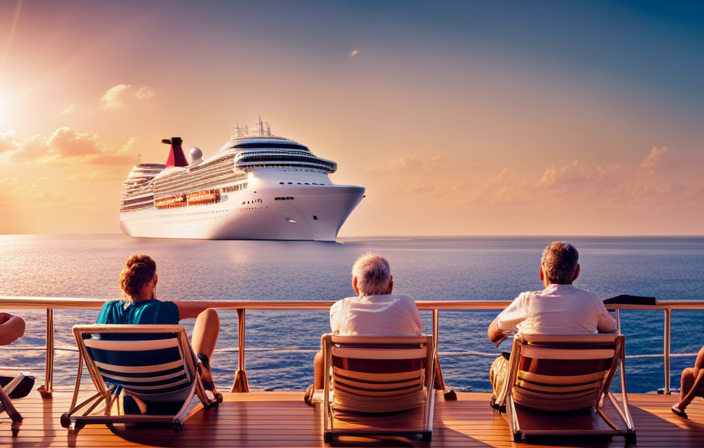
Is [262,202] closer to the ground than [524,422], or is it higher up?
higher up

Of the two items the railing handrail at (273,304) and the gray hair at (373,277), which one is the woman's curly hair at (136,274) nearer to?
the railing handrail at (273,304)

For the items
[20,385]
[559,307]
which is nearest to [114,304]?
[20,385]

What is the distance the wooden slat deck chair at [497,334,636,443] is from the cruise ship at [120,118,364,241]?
46112 millimetres

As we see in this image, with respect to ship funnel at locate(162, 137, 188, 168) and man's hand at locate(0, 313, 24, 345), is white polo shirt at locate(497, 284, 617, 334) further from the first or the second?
ship funnel at locate(162, 137, 188, 168)

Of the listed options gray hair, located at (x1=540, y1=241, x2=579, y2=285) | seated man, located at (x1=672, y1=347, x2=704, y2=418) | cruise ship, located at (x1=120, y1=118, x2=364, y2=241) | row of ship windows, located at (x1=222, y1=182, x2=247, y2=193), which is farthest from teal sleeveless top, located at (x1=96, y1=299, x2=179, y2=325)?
row of ship windows, located at (x1=222, y1=182, x2=247, y2=193)

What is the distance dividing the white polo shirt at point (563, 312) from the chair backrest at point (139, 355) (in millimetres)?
1648

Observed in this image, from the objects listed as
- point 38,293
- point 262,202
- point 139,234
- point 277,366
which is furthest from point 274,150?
point 277,366

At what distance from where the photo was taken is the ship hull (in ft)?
163

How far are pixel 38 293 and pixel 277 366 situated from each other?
27.1 metres

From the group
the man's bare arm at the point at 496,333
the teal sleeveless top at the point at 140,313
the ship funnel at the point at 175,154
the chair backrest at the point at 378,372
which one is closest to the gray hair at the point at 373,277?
the chair backrest at the point at 378,372

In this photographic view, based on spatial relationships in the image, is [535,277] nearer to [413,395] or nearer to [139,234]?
A: [413,395]

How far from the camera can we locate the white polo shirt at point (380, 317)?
2.47 m

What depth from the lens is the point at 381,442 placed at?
2582 millimetres

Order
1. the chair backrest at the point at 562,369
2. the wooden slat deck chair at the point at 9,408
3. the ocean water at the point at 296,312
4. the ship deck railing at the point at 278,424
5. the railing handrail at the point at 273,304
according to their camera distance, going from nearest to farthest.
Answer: the chair backrest at the point at 562,369 < the ship deck railing at the point at 278,424 < the wooden slat deck chair at the point at 9,408 < the railing handrail at the point at 273,304 < the ocean water at the point at 296,312
